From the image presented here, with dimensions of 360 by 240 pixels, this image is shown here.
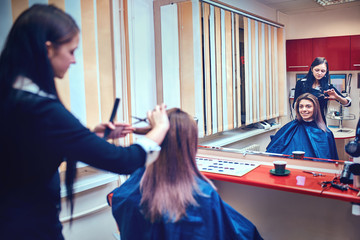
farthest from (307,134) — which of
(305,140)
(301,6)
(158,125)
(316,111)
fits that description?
(158,125)

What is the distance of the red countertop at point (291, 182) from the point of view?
173cm

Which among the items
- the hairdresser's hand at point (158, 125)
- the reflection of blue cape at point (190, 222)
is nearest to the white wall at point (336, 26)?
the reflection of blue cape at point (190, 222)

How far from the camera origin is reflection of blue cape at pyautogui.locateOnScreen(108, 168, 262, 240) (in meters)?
1.34

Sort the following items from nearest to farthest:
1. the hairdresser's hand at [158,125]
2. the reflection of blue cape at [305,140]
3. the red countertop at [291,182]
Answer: the hairdresser's hand at [158,125], the red countertop at [291,182], the reflection of blue cape at [305,140]

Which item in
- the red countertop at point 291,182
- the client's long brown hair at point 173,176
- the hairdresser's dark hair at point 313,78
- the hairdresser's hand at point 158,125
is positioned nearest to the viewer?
the hairdresser's hand at point 158,125

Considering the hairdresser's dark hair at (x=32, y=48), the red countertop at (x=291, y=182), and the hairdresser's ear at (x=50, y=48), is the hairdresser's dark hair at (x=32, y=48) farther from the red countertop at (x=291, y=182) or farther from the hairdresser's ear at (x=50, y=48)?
the red countertop at (x=291, y=182)

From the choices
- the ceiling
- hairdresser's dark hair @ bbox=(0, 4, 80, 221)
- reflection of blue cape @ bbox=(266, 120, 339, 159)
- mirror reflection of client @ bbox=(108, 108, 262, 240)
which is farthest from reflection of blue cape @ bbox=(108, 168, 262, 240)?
the ceiling

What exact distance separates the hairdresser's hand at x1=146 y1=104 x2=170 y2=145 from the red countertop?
102 cm

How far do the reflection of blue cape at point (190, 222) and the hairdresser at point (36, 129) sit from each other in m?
0.40

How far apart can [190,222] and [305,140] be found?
119 centimetres

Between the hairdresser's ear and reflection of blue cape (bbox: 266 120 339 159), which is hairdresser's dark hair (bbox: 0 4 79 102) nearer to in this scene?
the hairdresser's ear

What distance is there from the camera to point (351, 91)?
1.82 m

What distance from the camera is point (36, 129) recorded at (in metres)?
0.97

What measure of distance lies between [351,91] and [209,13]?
4.45ft
